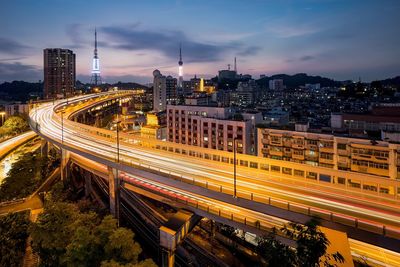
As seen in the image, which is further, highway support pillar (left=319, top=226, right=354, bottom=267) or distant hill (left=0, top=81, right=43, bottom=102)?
distant hill (left=0, top=81, right=43, bottom=102)

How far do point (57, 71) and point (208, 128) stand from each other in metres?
92.3

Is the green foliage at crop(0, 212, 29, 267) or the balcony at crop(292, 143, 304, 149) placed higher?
the balcony at crop(292, 143, 304, 149)

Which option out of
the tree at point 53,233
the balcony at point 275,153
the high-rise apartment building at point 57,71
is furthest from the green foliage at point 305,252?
the high-rise apartment building at point 57,71

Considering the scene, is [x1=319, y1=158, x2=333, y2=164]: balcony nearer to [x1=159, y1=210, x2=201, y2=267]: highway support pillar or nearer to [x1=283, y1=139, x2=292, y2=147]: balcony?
[x1=283, y1=139, x2=292, y2=147]: balcony

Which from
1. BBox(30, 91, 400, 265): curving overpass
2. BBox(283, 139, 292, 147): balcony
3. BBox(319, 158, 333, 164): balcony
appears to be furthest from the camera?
BBox(283, 139, 292, 147): balcony

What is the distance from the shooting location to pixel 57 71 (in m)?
106

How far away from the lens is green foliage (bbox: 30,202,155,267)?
11568mm

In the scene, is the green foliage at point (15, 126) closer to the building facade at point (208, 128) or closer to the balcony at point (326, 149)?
the building facade at point (208, 128)

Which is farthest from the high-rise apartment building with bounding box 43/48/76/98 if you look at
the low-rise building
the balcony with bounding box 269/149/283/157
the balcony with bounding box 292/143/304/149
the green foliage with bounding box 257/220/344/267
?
the green foliage with bounding box 257/220/344/267

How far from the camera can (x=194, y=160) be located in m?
17.2

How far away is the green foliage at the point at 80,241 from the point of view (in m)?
11.6

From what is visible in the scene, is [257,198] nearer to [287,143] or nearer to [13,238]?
[287,143]

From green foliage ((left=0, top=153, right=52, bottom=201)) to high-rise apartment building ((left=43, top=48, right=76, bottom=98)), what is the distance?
8642cm

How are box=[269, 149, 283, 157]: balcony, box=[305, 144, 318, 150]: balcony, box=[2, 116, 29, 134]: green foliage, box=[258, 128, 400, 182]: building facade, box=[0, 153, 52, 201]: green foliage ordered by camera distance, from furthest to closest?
1. box=[2, 116, 29, 134]: green foliage
2. box=[269, 149, 283, 157]: balcony
3. box=[305, 144, 318, 150]: balcony
4. box=[0, 153, 52, 201]: green foliage
5. box=[258, 128, 400, 182]: building facade
